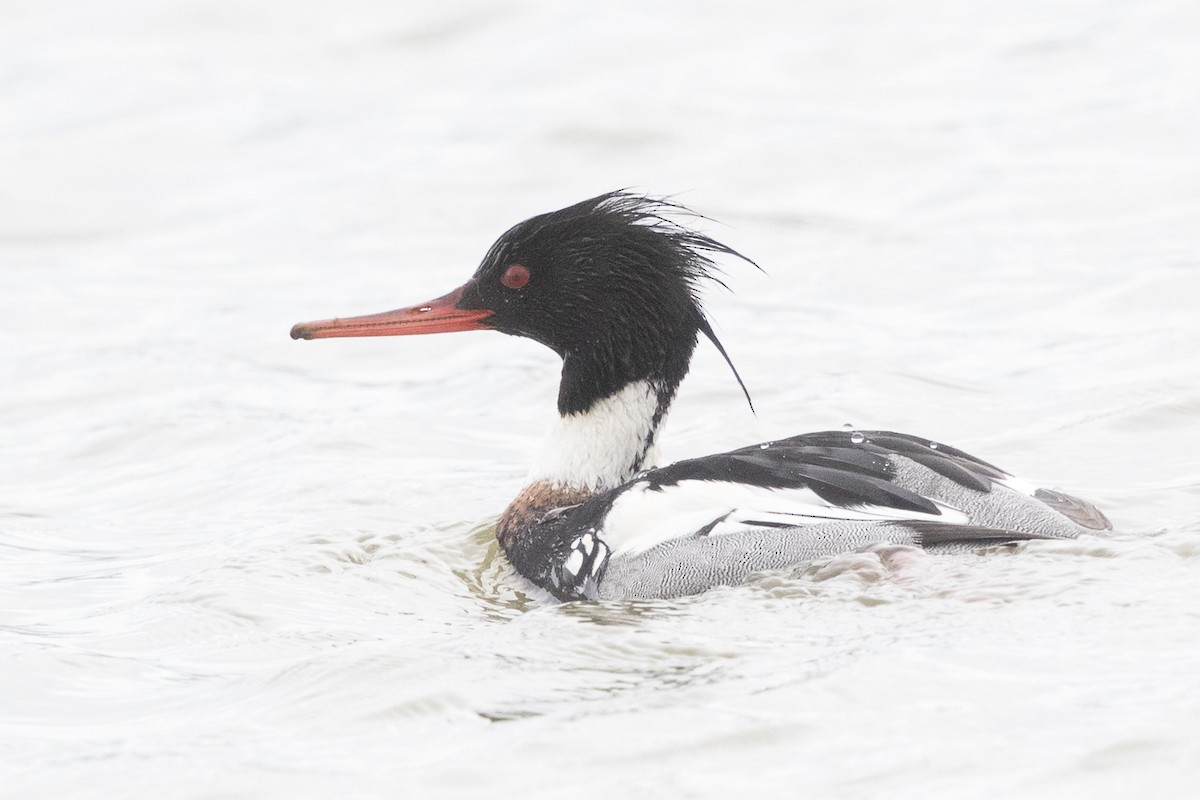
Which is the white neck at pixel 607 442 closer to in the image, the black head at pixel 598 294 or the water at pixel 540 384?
the black head at pixel 598 294

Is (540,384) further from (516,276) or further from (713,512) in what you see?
(713,512)

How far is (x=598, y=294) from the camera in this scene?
6.43 metres

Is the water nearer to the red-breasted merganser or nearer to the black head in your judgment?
the red-breasted merganser

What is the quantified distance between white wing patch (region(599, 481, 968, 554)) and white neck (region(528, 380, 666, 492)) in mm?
546

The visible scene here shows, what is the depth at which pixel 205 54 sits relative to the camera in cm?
1628

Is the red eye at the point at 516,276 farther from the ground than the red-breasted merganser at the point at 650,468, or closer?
farther from the ground

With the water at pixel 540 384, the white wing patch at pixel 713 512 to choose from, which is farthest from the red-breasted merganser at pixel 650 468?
the water at pixel 540 384

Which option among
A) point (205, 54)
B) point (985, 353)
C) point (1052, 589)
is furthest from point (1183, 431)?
point (205, 54)

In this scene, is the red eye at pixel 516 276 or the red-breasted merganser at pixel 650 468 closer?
the red-breasted merganser at pixel 650 468

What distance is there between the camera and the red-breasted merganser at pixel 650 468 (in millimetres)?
5820

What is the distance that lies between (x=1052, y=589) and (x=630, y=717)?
5.02 feet

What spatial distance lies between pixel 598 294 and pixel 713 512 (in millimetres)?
1008

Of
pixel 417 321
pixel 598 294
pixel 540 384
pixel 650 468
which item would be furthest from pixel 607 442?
pixel 540 384

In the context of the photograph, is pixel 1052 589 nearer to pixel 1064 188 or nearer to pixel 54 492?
pixel 54 492
